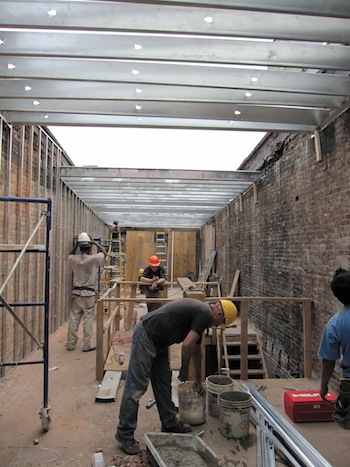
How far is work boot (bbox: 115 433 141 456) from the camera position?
3043 millimetres

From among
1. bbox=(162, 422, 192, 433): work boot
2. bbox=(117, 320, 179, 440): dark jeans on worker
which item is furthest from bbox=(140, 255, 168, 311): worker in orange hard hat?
bbox=(162, 422, 192, 433): work boot

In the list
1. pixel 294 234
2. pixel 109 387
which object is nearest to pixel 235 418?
pixel 109 387

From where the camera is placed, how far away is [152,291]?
6961 millimetres

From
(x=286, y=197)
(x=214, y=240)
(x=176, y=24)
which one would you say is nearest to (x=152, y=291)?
(x=286, y=197)

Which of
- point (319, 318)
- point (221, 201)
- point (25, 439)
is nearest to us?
point (25, 439)

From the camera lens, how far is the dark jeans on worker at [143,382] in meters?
3.14

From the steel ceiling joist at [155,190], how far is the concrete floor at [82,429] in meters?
4.30

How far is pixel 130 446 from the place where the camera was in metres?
3.06

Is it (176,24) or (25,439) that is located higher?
(176,24)

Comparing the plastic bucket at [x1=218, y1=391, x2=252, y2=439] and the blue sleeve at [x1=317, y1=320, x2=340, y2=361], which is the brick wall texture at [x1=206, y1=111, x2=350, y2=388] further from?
the plastic bucket at [x1=218, y1=391, x2=252, y2=439]

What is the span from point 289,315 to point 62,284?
533cm

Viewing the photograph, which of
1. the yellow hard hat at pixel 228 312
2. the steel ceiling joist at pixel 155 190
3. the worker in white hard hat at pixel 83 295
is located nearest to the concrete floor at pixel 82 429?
the yellow hard hat at pixel 228 312

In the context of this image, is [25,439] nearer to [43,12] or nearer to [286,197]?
[43,12]

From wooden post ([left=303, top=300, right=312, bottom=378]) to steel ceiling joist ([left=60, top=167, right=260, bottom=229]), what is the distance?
3.58 metres
